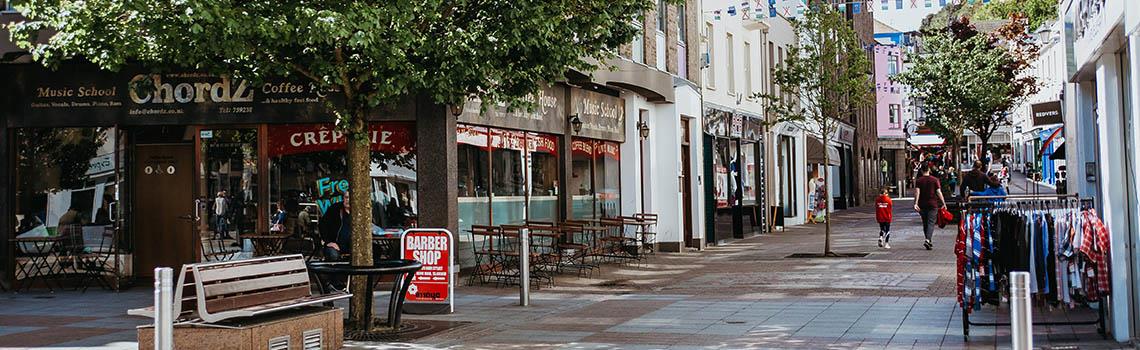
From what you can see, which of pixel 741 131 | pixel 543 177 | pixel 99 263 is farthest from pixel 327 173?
pixel 741 131

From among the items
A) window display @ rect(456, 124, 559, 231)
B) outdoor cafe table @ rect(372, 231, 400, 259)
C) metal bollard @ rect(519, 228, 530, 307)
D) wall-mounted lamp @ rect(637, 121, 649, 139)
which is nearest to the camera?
metal bollard @ rect(519, 228, 530, 307)

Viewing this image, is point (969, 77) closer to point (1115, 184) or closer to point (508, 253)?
point (508, 253)

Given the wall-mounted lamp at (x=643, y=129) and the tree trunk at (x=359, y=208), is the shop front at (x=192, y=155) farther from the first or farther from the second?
the wall-mounted lamp at (x=643, y=129)

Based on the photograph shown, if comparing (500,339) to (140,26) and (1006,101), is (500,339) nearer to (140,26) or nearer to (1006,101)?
(140,26)

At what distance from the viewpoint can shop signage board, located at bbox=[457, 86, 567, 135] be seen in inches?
693

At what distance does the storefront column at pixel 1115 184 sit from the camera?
9711 millimetres

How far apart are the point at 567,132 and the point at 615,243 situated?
2.37 meters

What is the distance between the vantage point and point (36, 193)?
16875 millimetres

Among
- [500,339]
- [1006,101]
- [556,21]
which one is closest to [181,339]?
[500,339]

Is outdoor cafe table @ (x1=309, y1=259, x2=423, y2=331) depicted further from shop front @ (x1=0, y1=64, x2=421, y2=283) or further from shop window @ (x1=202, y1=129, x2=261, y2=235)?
shop window @ (x1=202, y1=129, x2=261, y2=235)

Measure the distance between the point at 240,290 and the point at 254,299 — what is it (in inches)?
8.5

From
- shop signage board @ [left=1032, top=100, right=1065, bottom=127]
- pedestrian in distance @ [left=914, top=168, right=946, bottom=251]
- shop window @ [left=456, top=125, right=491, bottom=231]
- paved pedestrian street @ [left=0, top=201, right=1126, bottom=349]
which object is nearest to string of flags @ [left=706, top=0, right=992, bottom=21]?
shop signage board @ [left=1032, top=100, right=1065, bottom=127]

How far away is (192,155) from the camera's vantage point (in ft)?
56.4

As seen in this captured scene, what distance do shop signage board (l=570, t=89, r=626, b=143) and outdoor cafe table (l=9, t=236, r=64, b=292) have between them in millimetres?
8675
